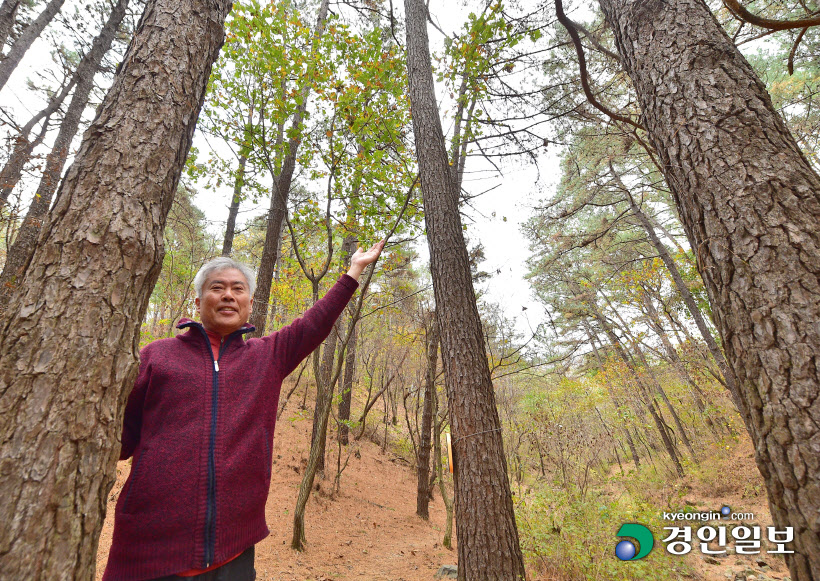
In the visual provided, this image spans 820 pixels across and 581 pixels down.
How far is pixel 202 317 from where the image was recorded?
5.70 ft

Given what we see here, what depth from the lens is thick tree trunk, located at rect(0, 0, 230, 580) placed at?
90cm

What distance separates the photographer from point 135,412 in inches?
54.9

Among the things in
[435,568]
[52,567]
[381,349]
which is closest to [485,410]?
[52,567]

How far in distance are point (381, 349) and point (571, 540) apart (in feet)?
18.3

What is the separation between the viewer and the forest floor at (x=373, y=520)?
14.0ft

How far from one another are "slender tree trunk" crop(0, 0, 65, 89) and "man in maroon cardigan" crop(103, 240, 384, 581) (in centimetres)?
885

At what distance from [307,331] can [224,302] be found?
1.34 ft

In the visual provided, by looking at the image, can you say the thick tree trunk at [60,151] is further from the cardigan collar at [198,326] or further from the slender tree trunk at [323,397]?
the cardigan collar at [198,326]

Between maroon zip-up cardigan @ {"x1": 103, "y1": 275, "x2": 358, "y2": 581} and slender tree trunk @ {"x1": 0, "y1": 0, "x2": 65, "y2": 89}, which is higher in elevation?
slender tree trunk @ {"x1": 0, "y1": 0, "x2": 65, "y2": 89}

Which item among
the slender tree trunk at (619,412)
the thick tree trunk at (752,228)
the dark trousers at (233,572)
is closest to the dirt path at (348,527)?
the dark trousers at (233,572)

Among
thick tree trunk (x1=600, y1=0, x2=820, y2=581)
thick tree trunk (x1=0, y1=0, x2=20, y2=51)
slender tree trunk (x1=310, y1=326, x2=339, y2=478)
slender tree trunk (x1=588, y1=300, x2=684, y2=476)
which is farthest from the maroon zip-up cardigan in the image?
slender tree trunk (x1=588, y1=300, x2=684, y2=476)

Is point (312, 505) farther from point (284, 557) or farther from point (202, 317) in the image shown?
point (202, 317)

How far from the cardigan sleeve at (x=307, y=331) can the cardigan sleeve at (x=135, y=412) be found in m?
0.52

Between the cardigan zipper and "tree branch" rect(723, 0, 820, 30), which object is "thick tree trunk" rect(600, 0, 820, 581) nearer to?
"tree branch" rect(723, 0, 820, 30)
